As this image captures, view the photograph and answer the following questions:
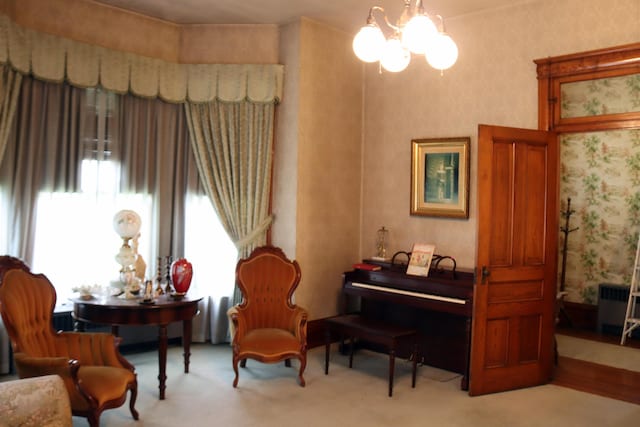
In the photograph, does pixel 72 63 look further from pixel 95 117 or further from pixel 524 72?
pixel 524 72

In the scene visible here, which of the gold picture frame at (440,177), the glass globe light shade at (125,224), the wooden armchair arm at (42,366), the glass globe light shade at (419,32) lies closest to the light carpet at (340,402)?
the wooden armchair arm at (42,366)

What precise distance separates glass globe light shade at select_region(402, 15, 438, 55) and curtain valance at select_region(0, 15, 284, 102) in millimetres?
2788

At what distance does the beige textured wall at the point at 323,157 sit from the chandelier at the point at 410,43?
7.67 feet

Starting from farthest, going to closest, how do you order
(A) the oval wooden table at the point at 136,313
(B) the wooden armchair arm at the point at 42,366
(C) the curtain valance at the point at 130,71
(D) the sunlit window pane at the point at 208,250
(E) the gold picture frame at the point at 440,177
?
(D) the sunlit window pane at the point at 208,250 < (E) the gold picture frame at the point at 440,177 < (C) the curtain valance at the point at 130,71 < (A) the oval wooden table at the point at 136,313 < (B) the wooden armchair arm at the point at 42,366

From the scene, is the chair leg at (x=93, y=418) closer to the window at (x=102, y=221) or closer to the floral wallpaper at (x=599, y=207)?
the window at (x=102, y=221)

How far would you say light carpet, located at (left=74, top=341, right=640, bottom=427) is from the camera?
3.69 m

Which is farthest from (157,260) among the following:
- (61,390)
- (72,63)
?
(61,390)

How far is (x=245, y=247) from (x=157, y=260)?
84 cm

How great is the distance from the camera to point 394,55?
295 centimetres

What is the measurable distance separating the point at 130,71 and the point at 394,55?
2970mm

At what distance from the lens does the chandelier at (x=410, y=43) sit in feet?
8.50

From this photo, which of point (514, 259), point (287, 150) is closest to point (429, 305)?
point (514, 259)

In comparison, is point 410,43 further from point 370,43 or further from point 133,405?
point 133,405

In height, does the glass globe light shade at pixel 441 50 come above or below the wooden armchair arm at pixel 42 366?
above
